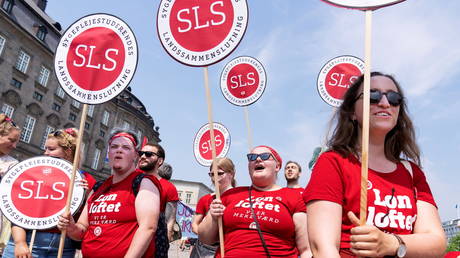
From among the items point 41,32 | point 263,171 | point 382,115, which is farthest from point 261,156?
point 41,32

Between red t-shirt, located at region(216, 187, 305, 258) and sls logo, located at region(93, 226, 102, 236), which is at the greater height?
red t-shirt, located at region(216, 187, 305, 258)

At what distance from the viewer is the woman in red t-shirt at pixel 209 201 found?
4.41 m

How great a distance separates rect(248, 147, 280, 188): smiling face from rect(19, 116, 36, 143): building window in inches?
1315

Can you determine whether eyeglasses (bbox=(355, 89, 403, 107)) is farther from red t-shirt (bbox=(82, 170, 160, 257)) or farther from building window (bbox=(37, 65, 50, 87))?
building window (bbox=(37, 65, 50, 87))

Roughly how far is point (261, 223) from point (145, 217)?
0.85 meters

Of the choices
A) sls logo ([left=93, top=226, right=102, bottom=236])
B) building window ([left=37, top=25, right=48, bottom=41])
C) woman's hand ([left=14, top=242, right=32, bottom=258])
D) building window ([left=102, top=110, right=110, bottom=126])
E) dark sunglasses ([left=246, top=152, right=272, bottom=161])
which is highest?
building window ([left=37, top=25, right=48, bottom=41])

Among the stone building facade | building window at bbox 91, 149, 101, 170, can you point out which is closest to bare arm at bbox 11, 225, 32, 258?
the stone building facade

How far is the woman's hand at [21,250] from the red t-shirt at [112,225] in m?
0.57

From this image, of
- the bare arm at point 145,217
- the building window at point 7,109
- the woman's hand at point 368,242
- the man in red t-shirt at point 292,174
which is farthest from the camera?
the building window at point 7,109

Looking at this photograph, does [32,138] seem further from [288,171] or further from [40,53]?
[288,171]

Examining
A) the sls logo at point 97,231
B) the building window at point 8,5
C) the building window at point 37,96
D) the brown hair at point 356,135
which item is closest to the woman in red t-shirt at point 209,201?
the sls logo at point 97,231

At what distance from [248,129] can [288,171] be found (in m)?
1.18

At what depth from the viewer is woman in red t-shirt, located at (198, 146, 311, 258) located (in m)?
2.84

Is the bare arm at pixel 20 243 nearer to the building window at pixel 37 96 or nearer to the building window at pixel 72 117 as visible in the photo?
the building window at pixel 37 96
